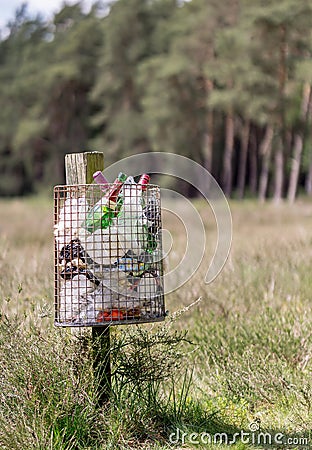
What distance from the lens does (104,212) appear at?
441 centimetres

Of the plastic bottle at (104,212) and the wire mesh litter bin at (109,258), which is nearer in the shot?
the wire mesh litter bin at (109,258)

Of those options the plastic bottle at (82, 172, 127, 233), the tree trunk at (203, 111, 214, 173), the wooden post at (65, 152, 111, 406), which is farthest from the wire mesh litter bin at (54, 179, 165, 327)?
the tree trunk at (203, 111, 214, 173)

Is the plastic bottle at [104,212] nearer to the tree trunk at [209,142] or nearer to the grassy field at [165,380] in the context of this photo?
the grassy field at [165,380]

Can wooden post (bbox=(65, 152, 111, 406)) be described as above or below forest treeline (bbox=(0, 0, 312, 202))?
below

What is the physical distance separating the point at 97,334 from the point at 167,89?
4135 cm

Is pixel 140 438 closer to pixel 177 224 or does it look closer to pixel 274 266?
pixel 274 266

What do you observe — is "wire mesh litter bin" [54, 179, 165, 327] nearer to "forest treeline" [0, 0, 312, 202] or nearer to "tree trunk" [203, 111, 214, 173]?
"forest treeline" [0, 0, 312, 202]

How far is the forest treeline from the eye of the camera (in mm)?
37312

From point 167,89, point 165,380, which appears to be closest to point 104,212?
point 165,380

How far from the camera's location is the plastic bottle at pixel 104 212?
14.4 feet

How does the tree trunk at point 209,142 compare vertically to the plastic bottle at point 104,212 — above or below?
above

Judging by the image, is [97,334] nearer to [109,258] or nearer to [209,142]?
[109,258]

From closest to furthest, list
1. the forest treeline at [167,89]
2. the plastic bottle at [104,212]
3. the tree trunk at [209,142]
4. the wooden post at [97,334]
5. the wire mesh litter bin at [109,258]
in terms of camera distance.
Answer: the wire mesh litter bin at [109,258] → the plastic bottle at [104,212] → the wooden post at [97,334] → the forest treeline at [167,89] → the tree trunk at [209,142]

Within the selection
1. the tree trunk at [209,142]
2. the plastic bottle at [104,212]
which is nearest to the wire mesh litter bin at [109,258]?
the plastic bottle at [104,212]
